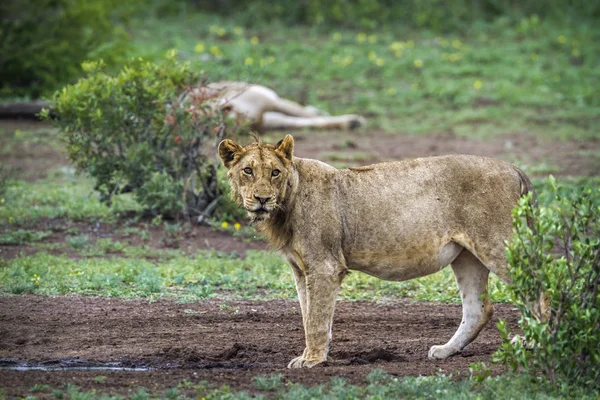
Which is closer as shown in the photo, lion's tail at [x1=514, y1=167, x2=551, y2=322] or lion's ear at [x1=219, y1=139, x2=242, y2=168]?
lion's tail at [x1=514, y1=167, x2=551, y2=322]

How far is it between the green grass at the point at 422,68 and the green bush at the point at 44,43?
1049 millimetres

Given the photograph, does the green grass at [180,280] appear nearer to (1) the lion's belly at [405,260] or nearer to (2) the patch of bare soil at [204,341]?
(2) the patch of bare soil at [204,341]

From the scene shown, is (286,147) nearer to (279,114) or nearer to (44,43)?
(279,114)

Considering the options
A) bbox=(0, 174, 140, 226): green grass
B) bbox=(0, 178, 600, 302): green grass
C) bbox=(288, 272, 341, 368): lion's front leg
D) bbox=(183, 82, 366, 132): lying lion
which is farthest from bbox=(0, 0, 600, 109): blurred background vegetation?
bbox=(288, 272, 341, 368): lion's front leg

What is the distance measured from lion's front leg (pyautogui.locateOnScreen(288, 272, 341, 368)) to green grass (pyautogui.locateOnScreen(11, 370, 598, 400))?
568 millimetres

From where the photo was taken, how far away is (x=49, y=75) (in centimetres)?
1800

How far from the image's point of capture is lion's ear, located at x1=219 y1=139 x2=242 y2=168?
23.1 ft

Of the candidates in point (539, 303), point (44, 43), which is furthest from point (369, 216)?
point (44, 43)

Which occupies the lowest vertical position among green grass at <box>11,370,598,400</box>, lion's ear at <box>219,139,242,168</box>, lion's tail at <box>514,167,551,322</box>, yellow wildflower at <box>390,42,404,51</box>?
yellow wildflower at <box>390,42,404,51</box>

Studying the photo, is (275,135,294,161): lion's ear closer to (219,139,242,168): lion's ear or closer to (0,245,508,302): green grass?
(219,139,242,168): lion's ear

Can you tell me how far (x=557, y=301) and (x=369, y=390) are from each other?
4.28 feet

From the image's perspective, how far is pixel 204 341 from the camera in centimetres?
782

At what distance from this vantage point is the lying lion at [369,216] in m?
7.04

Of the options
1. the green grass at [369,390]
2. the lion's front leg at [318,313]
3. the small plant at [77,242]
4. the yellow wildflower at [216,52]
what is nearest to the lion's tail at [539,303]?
the green grass at [369,390]
